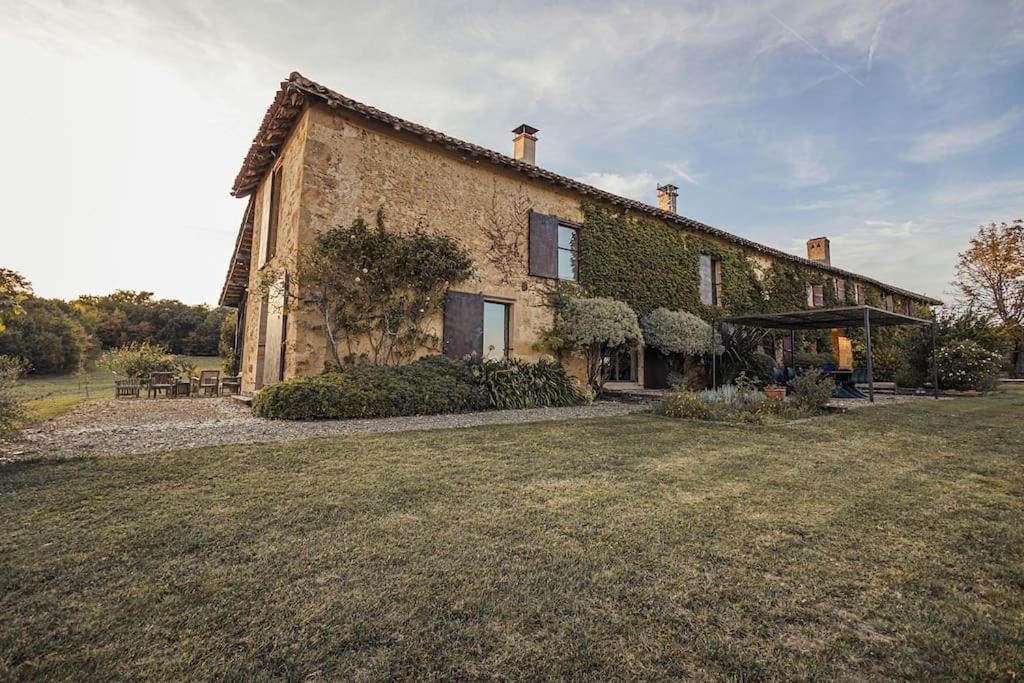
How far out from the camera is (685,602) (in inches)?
63.6

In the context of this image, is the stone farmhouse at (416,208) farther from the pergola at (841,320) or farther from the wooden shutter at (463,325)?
the pergola at (841,320)

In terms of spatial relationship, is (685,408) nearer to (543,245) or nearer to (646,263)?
(543,245)

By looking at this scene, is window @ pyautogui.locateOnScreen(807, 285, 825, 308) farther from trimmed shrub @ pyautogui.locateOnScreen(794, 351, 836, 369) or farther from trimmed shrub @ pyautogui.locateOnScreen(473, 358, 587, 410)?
trimmed shrub @ pyautogui.locateOnScreen(473, 358, 587, 410)

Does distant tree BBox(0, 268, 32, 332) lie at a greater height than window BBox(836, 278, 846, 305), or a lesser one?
lesser

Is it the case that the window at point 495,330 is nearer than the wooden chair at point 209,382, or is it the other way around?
the window at point 495,330

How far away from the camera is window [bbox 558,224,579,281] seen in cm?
1118

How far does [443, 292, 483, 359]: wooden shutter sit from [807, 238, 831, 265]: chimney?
58.2 feet

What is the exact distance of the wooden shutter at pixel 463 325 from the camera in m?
8.93

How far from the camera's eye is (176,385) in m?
11.0

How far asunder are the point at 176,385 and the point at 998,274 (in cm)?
3363

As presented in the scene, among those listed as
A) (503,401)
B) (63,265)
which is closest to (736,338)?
(503,401)

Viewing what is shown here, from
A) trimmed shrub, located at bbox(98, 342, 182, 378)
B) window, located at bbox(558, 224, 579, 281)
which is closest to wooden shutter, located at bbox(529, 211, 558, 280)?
window, located at bbox(558, 224, 579, 281)

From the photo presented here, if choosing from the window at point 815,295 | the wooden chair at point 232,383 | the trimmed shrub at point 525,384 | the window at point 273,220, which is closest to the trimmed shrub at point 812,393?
the trimmed shrub at point 525,384

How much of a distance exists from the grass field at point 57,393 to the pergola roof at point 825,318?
12.8 meters
